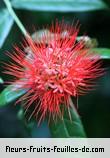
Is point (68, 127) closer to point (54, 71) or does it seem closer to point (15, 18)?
point (54, 71)

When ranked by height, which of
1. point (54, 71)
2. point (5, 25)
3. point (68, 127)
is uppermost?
point (5, 25)

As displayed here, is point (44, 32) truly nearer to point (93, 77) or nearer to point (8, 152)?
point (93, 77)

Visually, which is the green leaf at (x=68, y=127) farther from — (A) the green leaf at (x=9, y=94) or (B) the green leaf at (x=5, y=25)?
(B) the green leaf at (x=5, y=25)

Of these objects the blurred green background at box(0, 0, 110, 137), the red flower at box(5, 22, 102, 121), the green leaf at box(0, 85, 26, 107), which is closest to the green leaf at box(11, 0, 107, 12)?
the blurred green background at box(0, 0, 110, 137)

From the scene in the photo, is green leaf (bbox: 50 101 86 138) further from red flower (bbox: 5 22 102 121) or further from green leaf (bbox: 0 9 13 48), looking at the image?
green leaf (bbox: 0 9 13 48)

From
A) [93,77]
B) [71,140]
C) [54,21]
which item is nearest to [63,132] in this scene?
[71,140]

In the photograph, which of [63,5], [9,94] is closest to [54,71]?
[9,94]
